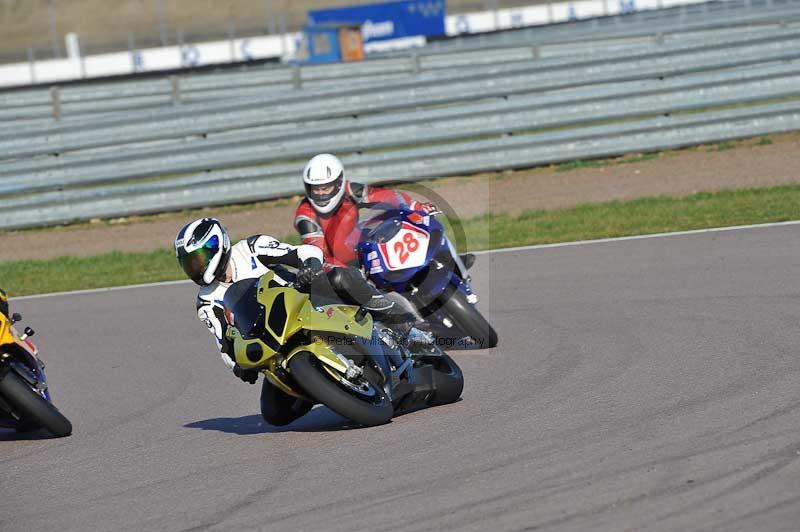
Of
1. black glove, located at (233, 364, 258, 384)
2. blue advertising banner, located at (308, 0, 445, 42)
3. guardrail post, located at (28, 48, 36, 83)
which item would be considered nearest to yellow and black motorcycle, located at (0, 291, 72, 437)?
black glove, located at (233, 364, 258, 384)

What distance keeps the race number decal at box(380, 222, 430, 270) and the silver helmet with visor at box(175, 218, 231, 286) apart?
1318 mm

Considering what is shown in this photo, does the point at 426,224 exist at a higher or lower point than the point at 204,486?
higher

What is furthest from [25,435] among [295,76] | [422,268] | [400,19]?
[400,19]

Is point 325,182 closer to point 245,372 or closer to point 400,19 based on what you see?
point 245,372

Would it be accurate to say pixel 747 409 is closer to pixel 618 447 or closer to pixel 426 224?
pixel 618 447

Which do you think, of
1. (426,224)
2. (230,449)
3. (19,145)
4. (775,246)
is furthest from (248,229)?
(230,449)

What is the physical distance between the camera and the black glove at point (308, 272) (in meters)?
6.54

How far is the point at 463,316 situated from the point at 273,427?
67.2 inches


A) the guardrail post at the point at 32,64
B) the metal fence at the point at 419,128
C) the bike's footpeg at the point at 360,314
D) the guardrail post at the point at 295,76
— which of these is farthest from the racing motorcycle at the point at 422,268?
the guardrail post at the point at 32,64

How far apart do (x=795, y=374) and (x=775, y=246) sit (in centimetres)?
454

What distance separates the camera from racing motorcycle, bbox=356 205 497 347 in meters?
7.97

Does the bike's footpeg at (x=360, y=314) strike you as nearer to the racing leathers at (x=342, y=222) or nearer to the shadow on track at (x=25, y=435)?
the racing leathers at (x=342, y=222)

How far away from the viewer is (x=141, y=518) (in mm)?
5672

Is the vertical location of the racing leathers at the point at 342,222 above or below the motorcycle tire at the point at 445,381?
above
